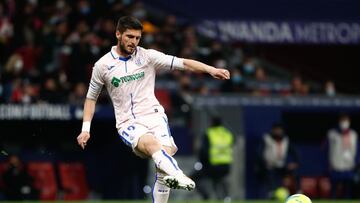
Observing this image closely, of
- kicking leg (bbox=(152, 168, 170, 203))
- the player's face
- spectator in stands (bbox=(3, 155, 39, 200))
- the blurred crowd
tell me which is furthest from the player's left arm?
the blurred crowd

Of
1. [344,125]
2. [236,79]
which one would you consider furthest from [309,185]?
[236,79]

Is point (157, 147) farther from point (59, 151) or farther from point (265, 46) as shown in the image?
point (265, 46)

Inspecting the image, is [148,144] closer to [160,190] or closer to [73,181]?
[160,190]

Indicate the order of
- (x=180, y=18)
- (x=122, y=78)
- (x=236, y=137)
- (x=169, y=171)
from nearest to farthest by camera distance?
(x=169, y=171) → (x=122, y=78) → (x=236, y=137) → (x=180, y=18)

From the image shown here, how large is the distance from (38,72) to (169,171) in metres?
12.3

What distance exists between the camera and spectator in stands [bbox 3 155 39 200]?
19.8 metres

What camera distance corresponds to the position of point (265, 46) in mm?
27359

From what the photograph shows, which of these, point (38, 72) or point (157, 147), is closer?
point (157, 147)

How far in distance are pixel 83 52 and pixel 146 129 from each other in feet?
38.6

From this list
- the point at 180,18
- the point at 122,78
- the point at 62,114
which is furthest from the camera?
the point at 180,18

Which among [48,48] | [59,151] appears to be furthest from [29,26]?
[59,151]

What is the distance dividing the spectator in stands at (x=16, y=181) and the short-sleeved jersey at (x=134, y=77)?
29.4ft

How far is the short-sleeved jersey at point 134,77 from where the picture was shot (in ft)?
36.4

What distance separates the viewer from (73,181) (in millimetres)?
22016
